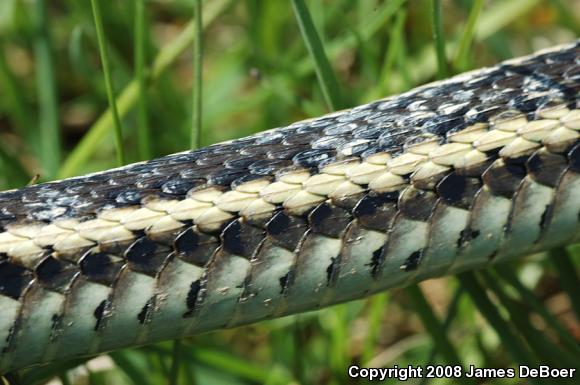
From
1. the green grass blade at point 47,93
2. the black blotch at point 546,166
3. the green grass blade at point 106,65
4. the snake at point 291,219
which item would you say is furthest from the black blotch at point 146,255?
the green grass blade at point 47,93

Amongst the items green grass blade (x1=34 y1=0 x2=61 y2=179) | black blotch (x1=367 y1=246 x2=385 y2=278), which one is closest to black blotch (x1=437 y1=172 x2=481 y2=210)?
black blotch (x1=367 y1=246 x2=385 y2=278)

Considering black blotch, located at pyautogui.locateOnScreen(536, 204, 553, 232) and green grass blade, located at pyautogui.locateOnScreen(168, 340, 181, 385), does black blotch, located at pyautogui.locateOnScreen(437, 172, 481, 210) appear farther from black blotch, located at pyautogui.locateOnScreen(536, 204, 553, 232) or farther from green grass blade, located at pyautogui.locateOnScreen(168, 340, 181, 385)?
green grass blade, located at pyautogui.locateOnScreen(168, 340, 181, 385)

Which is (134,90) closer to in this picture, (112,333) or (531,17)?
(112,333)

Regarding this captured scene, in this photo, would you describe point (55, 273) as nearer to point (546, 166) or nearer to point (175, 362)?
point (175, 362)

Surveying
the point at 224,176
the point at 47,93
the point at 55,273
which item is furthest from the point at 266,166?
the point at 47,93

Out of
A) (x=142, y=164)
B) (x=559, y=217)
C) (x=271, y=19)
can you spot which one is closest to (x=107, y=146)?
(x=271, y=19)
